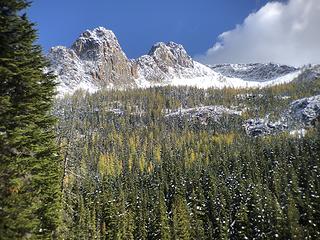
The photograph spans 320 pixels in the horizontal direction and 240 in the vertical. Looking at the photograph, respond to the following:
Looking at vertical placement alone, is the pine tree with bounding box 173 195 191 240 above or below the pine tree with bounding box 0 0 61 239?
below

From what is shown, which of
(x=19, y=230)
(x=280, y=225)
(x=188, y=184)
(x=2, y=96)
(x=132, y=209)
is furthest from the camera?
(x=188, y=184)

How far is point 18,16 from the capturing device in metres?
17.4

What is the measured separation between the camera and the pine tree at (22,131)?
14906 mm

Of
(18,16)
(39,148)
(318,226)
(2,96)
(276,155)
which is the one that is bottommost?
(318,226)

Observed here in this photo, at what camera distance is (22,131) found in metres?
16.2

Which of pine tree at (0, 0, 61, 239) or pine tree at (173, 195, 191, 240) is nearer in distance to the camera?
pine tree at (0, 0, 61, 239)

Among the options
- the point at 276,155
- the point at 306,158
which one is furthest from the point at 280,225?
the point at 276,155

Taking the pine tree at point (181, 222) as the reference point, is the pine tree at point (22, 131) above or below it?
above

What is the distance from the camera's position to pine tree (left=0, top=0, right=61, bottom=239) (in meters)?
14.9

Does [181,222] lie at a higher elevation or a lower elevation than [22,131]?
lower

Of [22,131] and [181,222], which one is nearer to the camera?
[22,131]

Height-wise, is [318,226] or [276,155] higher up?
[276,155]

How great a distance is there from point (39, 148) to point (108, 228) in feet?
283

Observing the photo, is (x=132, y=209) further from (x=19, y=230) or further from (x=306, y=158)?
(x=19, y=230)
